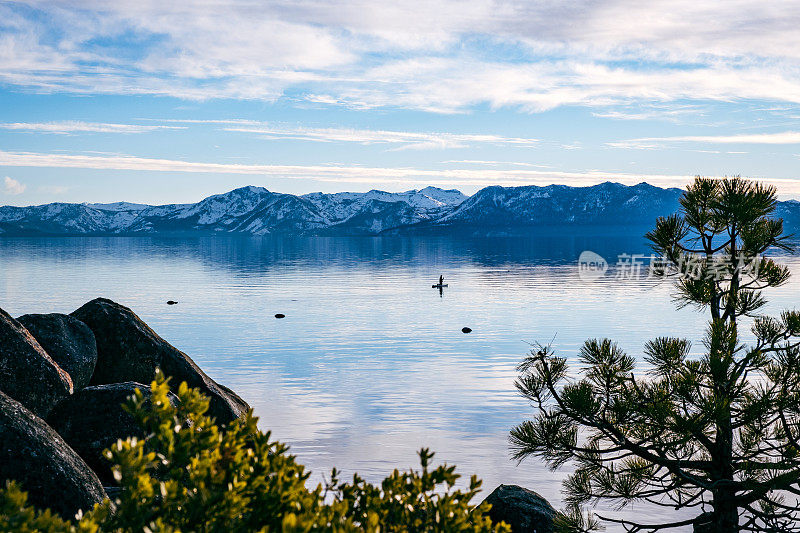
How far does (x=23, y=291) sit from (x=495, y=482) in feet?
270

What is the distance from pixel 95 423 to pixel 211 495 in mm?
10410

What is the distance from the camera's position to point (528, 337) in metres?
56.3

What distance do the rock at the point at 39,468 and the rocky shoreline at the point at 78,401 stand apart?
1 centimetres

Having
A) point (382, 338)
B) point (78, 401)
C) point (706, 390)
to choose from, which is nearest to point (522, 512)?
point (706, 390)

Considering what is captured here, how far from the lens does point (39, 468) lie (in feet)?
34.6

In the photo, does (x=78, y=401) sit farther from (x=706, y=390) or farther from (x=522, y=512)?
(x=706, y=390)

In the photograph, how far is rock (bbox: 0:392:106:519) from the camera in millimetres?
10445

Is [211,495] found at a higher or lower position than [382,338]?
higher

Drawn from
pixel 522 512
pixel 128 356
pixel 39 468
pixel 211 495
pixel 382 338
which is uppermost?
pixel 211 495

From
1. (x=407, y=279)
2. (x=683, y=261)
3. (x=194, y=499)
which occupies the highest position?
(x=683, y=261)

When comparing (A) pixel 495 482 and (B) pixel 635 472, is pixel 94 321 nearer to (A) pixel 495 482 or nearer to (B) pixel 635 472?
(A) pixel 495 482

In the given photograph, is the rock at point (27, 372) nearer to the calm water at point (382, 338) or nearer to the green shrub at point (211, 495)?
the calm water at point (382, 338)

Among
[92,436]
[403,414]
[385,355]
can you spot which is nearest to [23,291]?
[385,355]

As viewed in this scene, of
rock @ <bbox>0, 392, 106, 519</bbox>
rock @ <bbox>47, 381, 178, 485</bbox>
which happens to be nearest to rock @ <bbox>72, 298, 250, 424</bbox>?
rock @ <bbox>47, 381, 178, 485</bbox>
